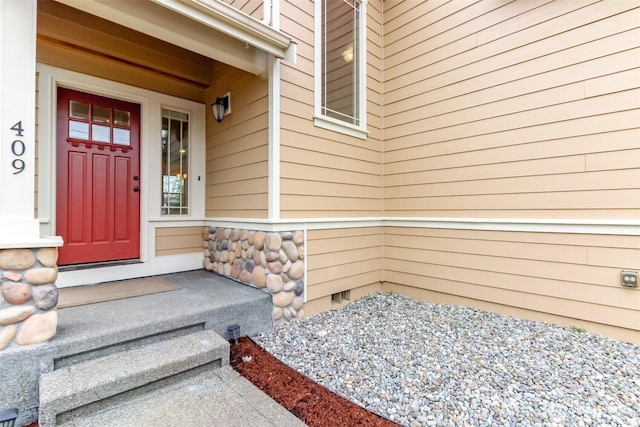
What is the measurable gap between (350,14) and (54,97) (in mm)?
3399

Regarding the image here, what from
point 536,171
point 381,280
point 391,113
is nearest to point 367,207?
point 381,280

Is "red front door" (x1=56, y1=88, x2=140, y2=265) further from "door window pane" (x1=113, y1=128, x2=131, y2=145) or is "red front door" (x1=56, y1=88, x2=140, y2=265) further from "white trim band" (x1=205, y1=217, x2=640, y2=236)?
"white trim band" (x1=205, y1=217, x2=640, y2=236)

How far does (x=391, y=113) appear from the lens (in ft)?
13.6

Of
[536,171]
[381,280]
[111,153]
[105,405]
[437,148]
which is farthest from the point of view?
[381,280]

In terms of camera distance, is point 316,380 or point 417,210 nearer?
point 316,380

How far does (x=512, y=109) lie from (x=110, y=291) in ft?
14.0

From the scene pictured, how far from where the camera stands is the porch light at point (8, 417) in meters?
1.67

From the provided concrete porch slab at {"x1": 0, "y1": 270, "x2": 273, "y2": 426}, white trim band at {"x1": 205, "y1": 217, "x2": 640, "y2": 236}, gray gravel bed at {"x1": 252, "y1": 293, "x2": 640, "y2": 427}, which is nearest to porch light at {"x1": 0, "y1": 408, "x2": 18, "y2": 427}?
concrete porch slab at {"x1": 0, "y1": 270, "x2": 273, "y2": 426}

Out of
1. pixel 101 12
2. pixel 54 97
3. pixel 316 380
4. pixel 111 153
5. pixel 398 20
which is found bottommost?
pixel 316 380

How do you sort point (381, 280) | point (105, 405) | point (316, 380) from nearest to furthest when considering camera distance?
point (105, 405)
point (316, 380)
point (381, 280)

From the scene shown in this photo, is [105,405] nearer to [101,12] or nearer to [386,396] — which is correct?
[386,396]

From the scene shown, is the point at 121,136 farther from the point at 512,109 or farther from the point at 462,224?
the point at 512,109

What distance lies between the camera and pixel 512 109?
3137 mm

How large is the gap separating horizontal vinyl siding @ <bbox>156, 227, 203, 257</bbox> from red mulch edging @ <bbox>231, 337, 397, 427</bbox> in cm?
180
